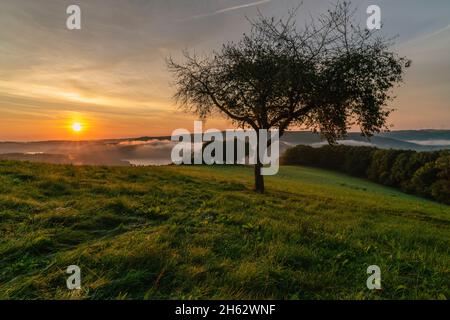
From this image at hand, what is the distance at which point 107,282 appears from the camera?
17.4ft

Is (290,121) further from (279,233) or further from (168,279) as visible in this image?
(168,279)

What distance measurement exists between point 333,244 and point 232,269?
3.51 m

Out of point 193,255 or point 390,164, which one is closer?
point 193,255

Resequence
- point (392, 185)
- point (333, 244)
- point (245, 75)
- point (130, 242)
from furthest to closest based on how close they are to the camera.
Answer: point (392, 185), point (245, 75), point (333, 244), point (130, 242)

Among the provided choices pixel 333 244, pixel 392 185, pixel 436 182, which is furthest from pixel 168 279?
pixel 392 185

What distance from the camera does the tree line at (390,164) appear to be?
64.0 meters

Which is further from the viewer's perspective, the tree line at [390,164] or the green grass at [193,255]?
the tree line at [390,164]

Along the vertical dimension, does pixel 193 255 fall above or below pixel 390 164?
above

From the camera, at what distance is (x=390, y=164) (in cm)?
8038

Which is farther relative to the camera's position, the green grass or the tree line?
the tree line

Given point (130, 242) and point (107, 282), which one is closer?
point (107, 282)

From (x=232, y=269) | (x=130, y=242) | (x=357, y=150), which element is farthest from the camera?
(x=357, y=150)

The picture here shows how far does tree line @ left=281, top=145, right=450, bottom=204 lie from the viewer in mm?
64037
